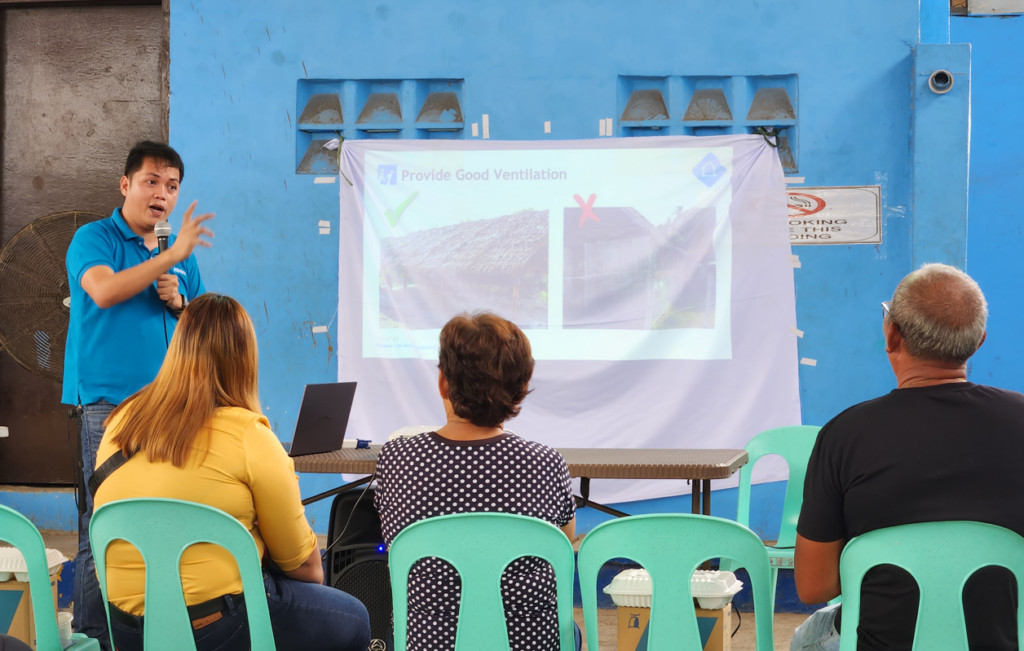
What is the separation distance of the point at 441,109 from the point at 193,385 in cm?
284

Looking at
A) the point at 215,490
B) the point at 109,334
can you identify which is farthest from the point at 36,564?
the point at 109,334

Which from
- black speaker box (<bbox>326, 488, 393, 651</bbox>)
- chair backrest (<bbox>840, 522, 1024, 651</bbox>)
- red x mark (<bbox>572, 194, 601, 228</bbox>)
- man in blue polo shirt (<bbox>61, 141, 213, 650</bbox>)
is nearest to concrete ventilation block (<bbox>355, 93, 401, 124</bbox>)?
red x mark (<bbox>572, 194, 601, 228</bbox>)

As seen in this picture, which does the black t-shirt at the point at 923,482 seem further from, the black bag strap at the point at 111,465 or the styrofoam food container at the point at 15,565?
the styrofoam food container at the point at 15,565

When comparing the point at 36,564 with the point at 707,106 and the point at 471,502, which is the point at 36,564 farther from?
the point at 707,106

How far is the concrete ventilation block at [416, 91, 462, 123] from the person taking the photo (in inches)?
168

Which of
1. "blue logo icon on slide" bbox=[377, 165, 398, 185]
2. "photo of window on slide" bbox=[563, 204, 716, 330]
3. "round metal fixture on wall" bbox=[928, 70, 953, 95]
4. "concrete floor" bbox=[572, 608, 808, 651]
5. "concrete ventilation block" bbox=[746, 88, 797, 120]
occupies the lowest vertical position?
"concrete floor" bbox=[572, 608, 808, 651]

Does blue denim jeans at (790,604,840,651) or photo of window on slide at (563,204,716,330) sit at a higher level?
photo of window on slide at (563,204,716,330)

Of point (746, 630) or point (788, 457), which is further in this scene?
point (746, 630)

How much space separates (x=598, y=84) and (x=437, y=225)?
3.47 ft

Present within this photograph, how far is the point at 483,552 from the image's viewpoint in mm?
1502

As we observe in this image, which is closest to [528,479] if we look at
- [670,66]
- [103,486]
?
[103,486]

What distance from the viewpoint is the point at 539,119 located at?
4.20 meters

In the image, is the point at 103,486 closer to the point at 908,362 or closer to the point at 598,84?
the point at 908,362

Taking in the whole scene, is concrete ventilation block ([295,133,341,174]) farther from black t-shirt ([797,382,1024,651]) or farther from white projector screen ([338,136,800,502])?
black t-shirt ([797,382,1024,651])
